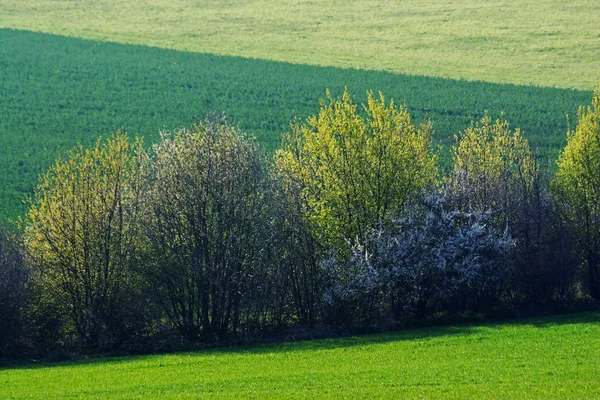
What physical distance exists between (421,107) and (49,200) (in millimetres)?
33257

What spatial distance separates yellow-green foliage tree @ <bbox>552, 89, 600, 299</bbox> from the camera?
3400cm

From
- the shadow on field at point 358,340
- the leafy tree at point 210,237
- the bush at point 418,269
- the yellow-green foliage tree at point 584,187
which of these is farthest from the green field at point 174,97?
the shadow on field at point 358,340

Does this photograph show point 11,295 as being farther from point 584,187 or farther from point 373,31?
point 373,31

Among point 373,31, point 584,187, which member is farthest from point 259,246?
point 373,31

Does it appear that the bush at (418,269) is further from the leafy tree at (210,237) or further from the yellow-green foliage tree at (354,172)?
the leafy tree at (210,237)

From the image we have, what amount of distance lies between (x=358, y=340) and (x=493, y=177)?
34.4 ft

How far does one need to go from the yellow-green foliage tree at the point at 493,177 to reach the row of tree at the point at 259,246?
42 cm

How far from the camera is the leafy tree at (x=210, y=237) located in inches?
1202

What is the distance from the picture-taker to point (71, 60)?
68.8m

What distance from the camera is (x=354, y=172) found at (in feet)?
106

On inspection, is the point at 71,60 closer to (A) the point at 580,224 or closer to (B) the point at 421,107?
(B) the point at 421,107

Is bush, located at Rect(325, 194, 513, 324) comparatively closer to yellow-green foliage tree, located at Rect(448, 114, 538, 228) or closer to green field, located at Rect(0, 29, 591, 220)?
yellow-green foliage tree, located at Rect(448, 114, 538, 228)

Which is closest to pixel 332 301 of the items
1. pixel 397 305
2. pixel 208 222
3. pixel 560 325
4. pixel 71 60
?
pixel 397 305

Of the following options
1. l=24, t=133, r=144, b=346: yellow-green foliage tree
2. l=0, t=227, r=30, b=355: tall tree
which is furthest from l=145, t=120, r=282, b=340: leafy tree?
l=0, t=227, r=30, b=355: tall tree
